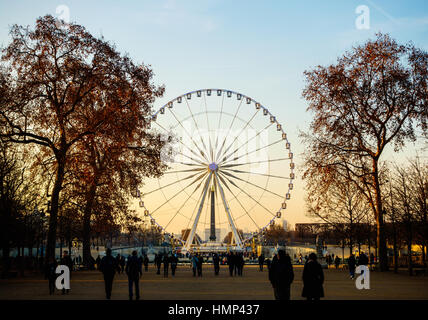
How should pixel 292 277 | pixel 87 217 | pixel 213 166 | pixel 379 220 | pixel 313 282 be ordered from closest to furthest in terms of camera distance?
pixel 313 282, pixel 292 277, pixel 87 217, pixel 379 220, pixel 213 166

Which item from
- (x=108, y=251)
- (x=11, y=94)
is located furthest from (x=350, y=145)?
(x=108, y=251)

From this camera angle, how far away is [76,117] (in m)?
39.8

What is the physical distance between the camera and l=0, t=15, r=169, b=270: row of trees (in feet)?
115

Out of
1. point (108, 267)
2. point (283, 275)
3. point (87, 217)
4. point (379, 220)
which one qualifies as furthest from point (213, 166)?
point (283, 275)

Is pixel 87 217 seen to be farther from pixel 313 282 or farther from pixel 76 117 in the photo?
pixel 313 282

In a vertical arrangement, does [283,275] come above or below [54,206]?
below

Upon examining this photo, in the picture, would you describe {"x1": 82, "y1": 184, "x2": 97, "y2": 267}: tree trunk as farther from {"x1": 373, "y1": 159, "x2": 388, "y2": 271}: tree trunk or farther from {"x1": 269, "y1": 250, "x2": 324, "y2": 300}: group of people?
{"x1": 269, "y1": 250, "x2": 324, "y2": 300}: group of people

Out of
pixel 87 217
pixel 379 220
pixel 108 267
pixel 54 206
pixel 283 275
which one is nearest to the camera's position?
pixel 283 275

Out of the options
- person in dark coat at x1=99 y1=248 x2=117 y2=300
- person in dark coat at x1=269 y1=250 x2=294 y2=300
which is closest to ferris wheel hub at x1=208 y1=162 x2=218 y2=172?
person in dark coat at x1=99 y1=248 x2=117 y2=300

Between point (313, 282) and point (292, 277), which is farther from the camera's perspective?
point (292, 277)

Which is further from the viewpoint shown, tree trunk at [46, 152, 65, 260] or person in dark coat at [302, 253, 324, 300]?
tree trunk at [46, 152, 65, 260]
